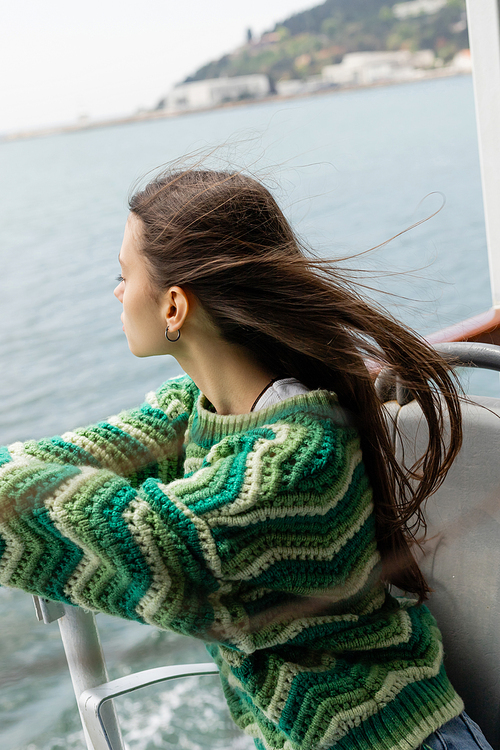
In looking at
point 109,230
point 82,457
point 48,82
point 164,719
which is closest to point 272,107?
point 48,82

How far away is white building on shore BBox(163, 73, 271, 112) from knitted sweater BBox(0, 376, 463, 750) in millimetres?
564

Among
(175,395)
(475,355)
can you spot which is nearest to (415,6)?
(475,355)

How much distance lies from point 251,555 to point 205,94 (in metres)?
0.80

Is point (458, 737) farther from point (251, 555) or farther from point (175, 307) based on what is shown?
point (175, 307)

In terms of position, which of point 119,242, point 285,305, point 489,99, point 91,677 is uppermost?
point 489,99

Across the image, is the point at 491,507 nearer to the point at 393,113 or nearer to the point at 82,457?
the point at 82,457

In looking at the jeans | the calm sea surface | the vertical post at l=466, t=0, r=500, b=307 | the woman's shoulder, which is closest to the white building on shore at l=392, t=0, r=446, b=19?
the calm sea surface

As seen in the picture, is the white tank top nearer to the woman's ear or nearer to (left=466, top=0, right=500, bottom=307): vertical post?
the woman's ear

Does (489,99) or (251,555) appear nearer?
(251,555)

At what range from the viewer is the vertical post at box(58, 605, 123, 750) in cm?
50

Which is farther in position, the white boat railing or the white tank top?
the white tank top

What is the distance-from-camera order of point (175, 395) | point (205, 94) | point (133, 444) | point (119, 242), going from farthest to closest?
point (119, 242) → point (205, 94) → point (175, 395) → point (133, 444)

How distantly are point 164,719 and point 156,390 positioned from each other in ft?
1.14

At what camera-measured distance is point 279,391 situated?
658mm
